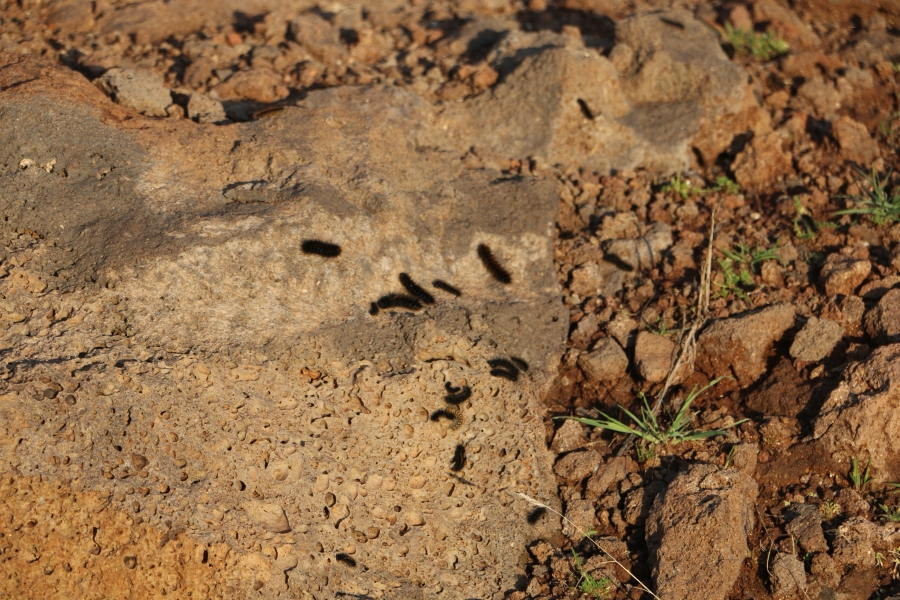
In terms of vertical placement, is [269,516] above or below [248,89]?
below

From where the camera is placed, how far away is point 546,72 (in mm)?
5246

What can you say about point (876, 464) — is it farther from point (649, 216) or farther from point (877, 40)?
point (877, 40)

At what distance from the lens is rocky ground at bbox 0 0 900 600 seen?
3133 mm

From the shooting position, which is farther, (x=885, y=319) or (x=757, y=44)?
(x=757, y=44)

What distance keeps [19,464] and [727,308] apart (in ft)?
11.5

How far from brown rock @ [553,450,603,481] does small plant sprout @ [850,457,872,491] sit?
1139 mm

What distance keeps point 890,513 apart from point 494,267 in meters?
2.17

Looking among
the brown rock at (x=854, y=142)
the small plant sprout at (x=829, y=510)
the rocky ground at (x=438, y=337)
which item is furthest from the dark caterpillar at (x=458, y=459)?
the brown rock at (x=854, y=142)

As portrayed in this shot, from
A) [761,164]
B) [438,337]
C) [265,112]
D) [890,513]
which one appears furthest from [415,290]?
[761,164]

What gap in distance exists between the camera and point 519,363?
3982 millimetres

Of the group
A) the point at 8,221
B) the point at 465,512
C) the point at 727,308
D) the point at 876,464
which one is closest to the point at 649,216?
the point at 727,308

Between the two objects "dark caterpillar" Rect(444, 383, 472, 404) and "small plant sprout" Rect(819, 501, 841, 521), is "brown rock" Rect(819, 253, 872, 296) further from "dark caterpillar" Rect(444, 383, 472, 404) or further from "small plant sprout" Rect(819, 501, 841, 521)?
"dark caterpillar" Rect(444, 383, 472, 404)

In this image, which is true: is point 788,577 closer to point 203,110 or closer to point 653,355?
point 653,355

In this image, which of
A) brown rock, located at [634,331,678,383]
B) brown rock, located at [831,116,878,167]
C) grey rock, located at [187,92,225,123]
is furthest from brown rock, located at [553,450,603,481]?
brown rock, located at [831,116,878,167]
